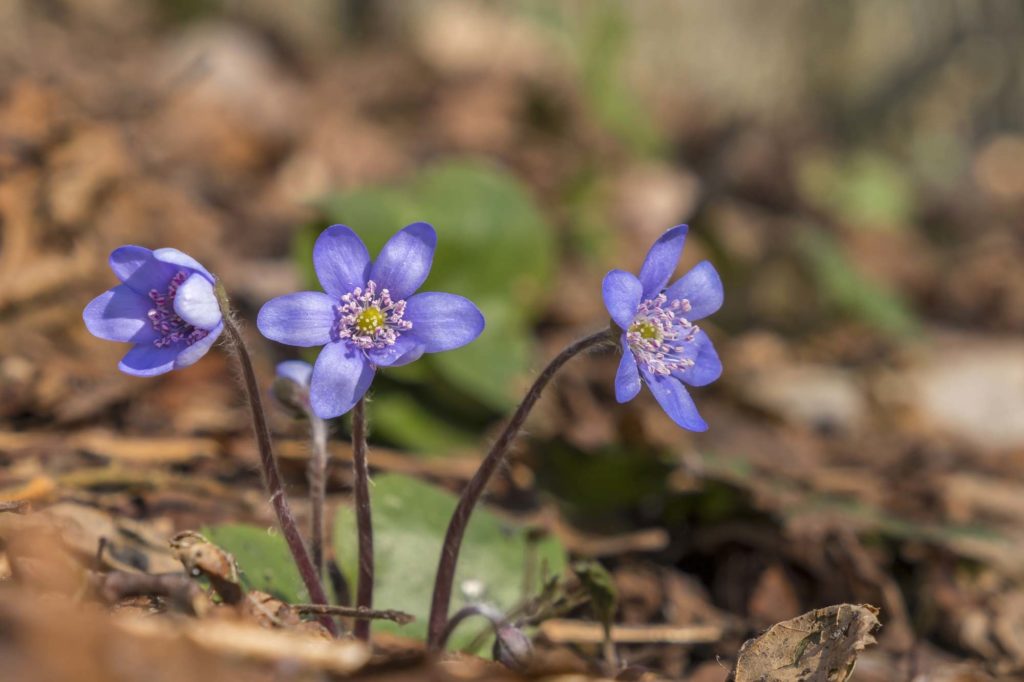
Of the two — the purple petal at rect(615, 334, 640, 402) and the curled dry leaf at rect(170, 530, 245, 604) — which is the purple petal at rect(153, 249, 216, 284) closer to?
the curled dry leaf at rect(170, 530, 245, 604)

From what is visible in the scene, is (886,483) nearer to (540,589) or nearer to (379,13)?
(540,589)

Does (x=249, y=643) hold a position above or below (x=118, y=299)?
below

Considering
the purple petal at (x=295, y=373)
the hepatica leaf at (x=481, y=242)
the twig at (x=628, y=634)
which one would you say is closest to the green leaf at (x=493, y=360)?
the hepatica leaf at (x=481, y=242)

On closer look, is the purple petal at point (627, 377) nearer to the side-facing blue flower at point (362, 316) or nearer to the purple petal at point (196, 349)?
the side-facing blue flower at point (362, 316)

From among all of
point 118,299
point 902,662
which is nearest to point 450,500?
point 118,299

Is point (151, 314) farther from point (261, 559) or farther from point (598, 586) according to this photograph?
point (598, 586)

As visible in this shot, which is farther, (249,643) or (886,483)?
(886,483)

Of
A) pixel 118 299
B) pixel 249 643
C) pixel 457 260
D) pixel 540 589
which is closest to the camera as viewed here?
pixel 249 643
